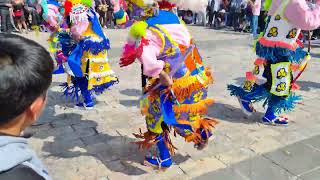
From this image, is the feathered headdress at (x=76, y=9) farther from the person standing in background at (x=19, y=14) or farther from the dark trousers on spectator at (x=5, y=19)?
the person standing in background at (x=19, y=14)

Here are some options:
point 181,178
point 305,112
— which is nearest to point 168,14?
point 181,178

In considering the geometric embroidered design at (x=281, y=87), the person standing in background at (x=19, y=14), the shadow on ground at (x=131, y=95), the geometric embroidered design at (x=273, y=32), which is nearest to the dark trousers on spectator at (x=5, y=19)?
the person standing in background at (x=19, y=14)

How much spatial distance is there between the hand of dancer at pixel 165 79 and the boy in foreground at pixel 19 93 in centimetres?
156

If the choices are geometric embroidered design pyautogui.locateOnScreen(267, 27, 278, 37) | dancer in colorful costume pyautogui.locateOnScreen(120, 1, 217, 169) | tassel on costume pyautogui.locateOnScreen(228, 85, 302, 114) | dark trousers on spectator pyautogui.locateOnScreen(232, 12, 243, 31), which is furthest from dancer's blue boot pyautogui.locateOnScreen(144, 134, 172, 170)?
dark trousers on spectator pyautogui.locateOnScreen(232, 12, 243, 31)

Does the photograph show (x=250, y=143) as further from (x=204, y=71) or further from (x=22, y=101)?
(x=22, y=101)

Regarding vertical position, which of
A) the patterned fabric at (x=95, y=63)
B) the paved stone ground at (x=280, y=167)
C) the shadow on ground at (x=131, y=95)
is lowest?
the paved stone ground at (x=280, y=167)

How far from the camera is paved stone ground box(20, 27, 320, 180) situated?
10.7 feet

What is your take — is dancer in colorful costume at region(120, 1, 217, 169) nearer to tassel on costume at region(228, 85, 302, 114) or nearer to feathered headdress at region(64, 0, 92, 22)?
tassel on costume at region(228, 85, 302, 114)

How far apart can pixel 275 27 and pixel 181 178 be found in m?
1.96

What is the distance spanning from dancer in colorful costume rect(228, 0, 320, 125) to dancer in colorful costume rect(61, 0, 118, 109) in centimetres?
180

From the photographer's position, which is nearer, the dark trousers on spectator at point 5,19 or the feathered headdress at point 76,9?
the feathered headdress at point 76,9

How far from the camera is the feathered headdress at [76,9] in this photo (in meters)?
4.21

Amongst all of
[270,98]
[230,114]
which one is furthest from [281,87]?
[230,114]

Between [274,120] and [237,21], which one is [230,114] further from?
[237,21]
